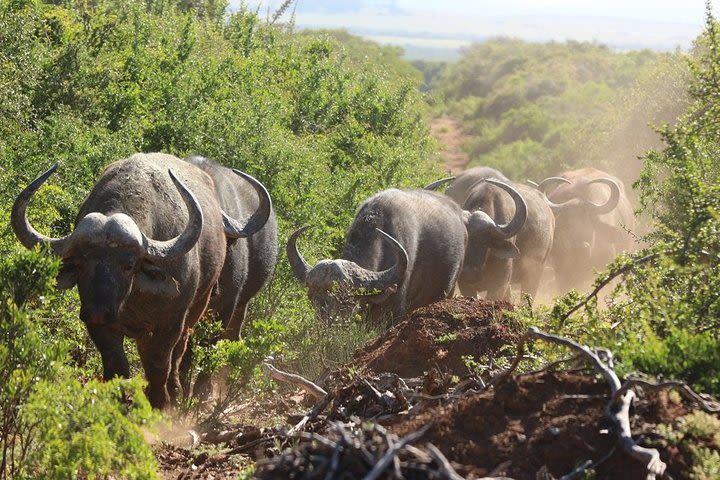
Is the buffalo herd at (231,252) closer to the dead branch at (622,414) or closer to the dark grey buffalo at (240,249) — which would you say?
the dark grey buffalo at (240,249)

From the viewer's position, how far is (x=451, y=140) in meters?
49.2

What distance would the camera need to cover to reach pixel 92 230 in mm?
7840

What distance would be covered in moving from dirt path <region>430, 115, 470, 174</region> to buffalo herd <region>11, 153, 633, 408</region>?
77.9 ft

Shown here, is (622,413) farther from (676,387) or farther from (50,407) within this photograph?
(50,407)

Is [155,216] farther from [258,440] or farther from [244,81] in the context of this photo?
[244,81]

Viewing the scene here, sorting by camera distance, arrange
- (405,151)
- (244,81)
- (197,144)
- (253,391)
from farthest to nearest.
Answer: (405,151) < (244,81) < (197,144) < (253,391)

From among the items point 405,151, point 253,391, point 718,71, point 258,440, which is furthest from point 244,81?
point 258,440

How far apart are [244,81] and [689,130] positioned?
9.19 metres

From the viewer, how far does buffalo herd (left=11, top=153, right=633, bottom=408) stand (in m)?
7.97

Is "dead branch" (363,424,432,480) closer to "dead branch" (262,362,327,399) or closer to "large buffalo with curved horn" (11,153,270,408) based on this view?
"dead branch" (262,362,327,399)

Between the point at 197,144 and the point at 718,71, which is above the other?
the point at 718,71

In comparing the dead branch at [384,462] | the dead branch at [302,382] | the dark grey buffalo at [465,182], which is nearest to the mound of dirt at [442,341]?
the dead branch at [302,382]

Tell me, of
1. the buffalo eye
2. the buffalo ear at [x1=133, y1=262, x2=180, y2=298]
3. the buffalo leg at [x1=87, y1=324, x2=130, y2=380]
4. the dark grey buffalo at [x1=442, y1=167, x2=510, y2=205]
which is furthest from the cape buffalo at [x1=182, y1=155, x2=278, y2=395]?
the dark grey buffalo at [x1=442, y1=167, x2=510, y2=205]

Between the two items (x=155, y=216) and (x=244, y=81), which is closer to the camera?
(x=155, y=216)
